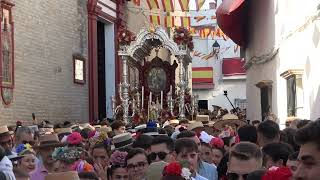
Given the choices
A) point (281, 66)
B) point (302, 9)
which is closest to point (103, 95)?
point (281, 66)

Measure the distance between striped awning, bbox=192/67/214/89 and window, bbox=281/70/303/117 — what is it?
38301 mm

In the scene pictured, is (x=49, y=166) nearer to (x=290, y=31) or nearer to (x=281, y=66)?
(x=290, y=31)

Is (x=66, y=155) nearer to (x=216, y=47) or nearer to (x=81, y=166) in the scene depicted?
(x=81, y=166)

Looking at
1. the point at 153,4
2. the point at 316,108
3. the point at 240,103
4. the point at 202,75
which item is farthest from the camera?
the point at 202,75

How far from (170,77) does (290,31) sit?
10.4 m

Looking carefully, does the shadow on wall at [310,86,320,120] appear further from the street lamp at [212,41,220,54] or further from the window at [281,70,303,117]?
the street lamp at [212,41,220,54]

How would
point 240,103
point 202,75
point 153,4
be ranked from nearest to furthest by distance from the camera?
point 153,4 < point 240,103 < point 202,75

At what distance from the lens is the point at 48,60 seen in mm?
23672

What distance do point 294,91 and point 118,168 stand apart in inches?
393

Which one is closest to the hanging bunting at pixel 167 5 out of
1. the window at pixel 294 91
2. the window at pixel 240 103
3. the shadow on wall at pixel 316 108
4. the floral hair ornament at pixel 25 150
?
the window at pixel 240 103

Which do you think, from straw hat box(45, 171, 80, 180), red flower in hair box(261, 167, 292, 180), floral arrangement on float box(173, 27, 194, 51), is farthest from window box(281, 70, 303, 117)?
red flower in hair box(261, 167, 292, 180)

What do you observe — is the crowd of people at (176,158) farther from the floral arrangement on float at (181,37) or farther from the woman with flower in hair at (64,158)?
the floral arrangement on float at (181,37)

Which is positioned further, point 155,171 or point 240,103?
point 240,103

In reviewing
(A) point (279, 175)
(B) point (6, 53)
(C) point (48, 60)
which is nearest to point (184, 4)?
(C) point (48, 60)
